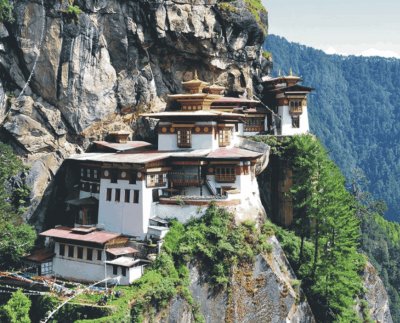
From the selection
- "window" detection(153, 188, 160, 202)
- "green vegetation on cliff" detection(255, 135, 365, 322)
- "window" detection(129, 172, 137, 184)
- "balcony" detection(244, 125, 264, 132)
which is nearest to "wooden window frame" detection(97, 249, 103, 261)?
"window" detection(129, 172, 137, 184)

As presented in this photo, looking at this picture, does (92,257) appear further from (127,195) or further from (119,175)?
(119,175)

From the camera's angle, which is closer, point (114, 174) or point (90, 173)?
point (114, 174)

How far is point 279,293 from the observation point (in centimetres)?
4125

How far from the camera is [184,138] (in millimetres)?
46188

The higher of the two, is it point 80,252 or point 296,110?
point 296,110

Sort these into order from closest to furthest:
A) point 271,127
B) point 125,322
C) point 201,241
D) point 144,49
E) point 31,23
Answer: point 125,322, point 201,241, point 31,23, point 144,49, point 271,127

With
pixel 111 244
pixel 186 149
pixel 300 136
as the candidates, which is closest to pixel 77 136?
pixel 186 149

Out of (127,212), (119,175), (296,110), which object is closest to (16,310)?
(127,212)

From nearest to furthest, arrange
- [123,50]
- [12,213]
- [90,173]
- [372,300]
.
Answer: [12,213] < [90,173] < [123,50] < [372,300]

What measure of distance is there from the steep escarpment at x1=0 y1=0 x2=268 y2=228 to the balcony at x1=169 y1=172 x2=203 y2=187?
8.59 m

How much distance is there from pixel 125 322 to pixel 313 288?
18.4 meters

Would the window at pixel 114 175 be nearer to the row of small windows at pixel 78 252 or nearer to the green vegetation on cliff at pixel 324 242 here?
the row of small windows at pixel 78 252

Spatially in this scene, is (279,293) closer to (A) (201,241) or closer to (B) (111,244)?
(A) (201,241)

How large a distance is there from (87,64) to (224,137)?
491 inches
